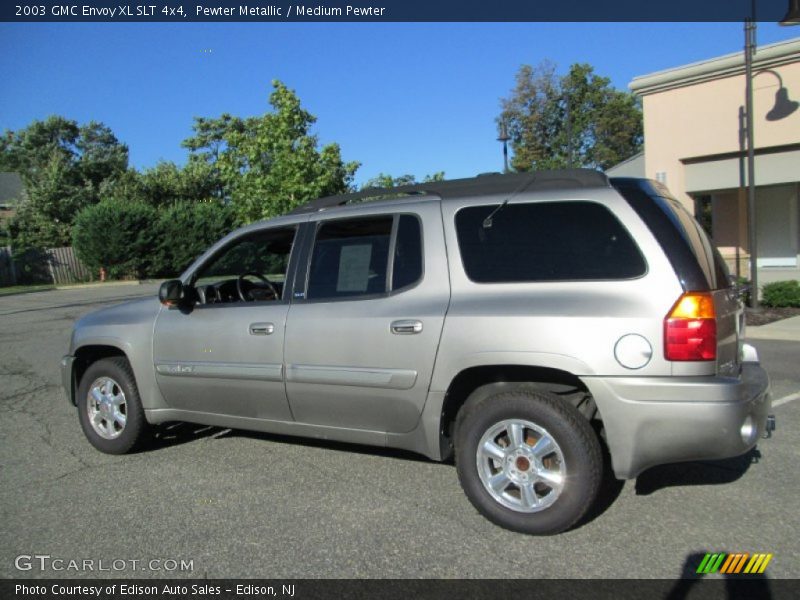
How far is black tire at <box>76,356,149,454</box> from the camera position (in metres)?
5.31

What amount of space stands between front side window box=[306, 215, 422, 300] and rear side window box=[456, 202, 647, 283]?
13.8 inches

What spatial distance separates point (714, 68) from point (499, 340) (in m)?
13.0

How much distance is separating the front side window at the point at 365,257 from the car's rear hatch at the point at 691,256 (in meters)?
1.25

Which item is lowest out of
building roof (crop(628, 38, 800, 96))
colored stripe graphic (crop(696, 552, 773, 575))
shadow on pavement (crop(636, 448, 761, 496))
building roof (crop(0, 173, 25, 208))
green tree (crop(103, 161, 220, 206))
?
colored stripe graphic (crop(696, 552, 773, 575))

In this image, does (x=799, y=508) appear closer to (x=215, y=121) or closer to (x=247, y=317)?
(x=247, y=317)

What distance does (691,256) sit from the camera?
3508 mm

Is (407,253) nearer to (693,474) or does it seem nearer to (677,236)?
(677,236)

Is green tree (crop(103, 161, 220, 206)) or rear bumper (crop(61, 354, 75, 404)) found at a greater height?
green tree (crop(103, 161, 220, 206))

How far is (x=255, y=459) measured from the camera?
523 cm

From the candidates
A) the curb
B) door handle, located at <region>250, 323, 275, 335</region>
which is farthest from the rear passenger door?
the curb

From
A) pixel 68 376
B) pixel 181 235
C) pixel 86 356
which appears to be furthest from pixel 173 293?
pixel 181 235

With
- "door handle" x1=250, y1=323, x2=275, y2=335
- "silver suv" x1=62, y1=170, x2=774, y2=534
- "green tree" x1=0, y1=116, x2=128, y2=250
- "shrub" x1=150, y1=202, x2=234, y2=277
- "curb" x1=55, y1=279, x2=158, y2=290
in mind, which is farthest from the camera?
"green tree" x1=0, y1=116, x2=128, y2=250

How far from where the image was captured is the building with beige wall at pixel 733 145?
13.6 metres

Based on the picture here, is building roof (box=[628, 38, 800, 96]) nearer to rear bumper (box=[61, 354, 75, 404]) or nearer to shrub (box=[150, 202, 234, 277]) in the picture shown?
rear bumper (box=[61, 354, 75, 404])
